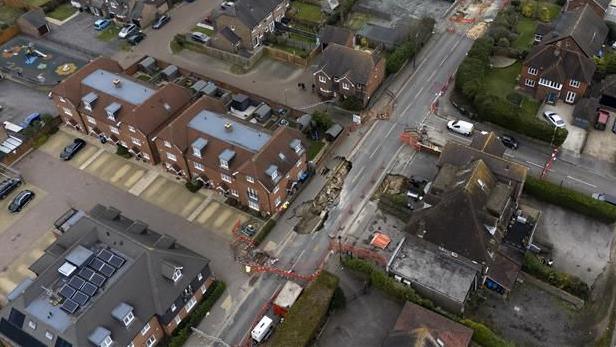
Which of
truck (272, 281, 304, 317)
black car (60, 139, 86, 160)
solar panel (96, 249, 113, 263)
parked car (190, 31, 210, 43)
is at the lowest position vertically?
truck (272, 281, 304, 317)

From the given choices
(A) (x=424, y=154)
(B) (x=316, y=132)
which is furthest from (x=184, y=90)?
(A) (x=424, y=154)

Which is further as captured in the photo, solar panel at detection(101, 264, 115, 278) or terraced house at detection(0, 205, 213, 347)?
solar panel at detection(101, 264, 115, 278)

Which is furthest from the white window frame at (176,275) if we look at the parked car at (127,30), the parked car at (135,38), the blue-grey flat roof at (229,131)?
the parked car at (127,30)

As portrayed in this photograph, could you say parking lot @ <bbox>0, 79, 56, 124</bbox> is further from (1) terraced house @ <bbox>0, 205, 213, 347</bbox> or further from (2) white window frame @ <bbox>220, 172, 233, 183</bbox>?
(2) white window frame @ <bbox>220, 172, 233, 183</bbox>

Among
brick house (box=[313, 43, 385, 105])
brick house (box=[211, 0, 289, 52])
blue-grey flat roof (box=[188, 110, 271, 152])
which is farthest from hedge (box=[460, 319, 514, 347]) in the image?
brick house (box=[211, 0, 289, 52])

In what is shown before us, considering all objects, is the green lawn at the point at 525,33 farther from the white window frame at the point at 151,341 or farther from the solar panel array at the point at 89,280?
the white window frame at the point at 151,341

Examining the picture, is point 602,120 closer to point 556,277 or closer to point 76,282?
point 556,277

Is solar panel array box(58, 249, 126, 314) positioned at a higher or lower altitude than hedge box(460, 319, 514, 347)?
higher

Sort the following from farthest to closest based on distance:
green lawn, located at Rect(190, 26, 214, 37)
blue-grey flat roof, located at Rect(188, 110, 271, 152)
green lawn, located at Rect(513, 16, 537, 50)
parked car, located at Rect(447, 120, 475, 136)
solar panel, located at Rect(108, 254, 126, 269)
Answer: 1. green lawn, located at Rect(190, 26, 214, 37)
2. green lawn, located at Rect(513, 16, 537, 50)
3. parked car, located at Rect(447, 120, 475, 136)
4. blue-grey flat roof, located at Rect(188, 110, 271, 152)
5. solar panel, located at Rect(108, 254, 126, 269)
